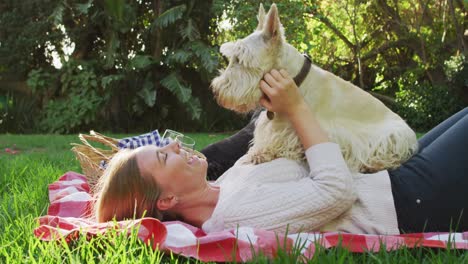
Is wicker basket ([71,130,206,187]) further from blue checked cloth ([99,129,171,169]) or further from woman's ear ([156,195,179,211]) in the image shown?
woman's ear ([156,195,179,211])

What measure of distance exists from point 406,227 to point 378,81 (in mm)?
11633

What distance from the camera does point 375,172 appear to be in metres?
2.86

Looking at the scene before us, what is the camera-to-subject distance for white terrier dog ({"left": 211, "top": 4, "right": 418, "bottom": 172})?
2.84 meters

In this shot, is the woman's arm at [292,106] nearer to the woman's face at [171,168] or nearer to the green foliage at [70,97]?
the woman's face at [171,168]

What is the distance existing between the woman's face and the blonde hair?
0.03 metres

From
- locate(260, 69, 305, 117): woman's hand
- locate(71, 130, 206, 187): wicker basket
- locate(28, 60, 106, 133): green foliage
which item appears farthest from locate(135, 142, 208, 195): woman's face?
locate(28, 60, 106, 133): green foliage

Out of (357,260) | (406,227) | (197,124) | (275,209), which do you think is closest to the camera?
(357,260)

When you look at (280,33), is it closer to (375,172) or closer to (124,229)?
(375,172)

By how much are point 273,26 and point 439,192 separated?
3.88ft

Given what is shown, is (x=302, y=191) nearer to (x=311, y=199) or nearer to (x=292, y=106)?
(x=311, y=199)

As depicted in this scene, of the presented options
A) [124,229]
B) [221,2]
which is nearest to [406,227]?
[124,229]

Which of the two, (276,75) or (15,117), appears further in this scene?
(15,117)

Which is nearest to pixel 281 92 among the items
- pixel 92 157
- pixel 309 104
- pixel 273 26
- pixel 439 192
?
pixel 309 104

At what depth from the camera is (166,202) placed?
260cm
